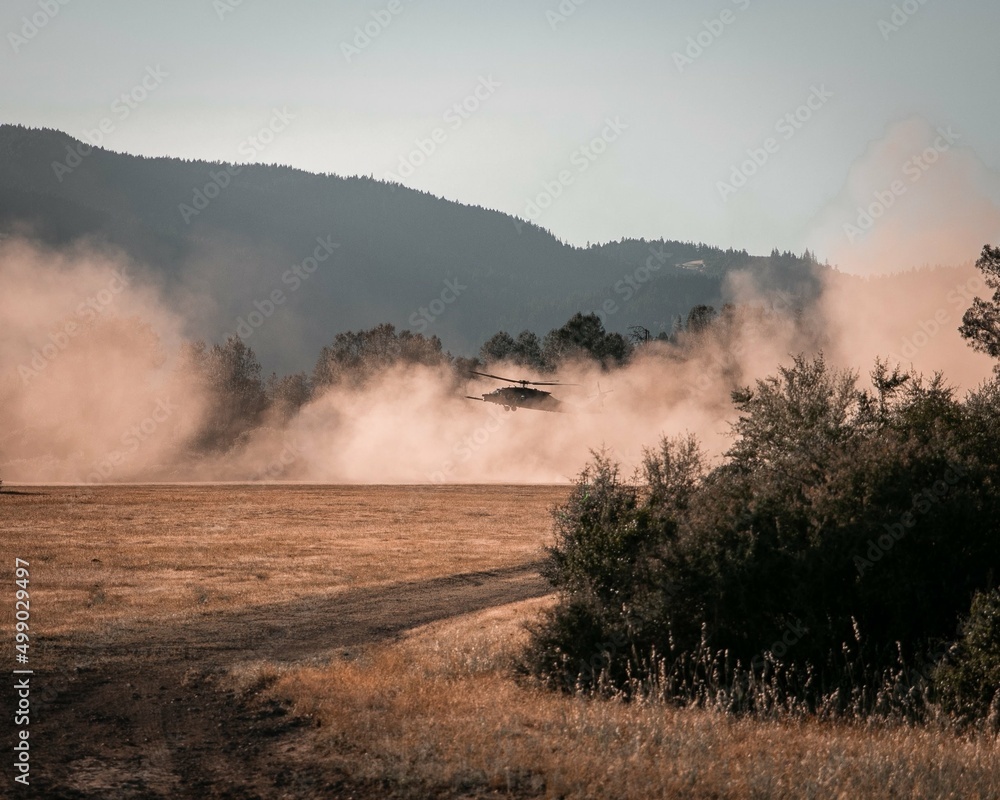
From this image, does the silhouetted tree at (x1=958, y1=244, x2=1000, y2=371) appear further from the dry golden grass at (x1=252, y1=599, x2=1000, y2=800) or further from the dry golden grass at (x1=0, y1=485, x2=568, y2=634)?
the dry golden grass at (x1=252, y1=599, x2=1000, y2=800)

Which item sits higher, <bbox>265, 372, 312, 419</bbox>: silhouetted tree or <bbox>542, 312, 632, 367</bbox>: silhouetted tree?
<bbox>542, 312, 632, 367</bbox>: silhouetted tree

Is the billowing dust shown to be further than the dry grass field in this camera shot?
Yes

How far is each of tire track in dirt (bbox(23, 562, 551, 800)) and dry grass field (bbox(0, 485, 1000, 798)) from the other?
0.14 feet

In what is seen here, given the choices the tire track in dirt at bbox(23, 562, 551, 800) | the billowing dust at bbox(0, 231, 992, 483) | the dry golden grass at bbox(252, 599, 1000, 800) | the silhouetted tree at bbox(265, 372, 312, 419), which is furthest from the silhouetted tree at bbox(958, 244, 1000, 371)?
the silhouetted tree at bbox(265, 372, 312, 419)

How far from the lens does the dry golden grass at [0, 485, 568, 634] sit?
93.6 feet

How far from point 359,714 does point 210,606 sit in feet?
48.5

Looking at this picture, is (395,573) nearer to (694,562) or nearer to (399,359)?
(694,562)

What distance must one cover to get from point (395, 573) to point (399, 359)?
97.5m

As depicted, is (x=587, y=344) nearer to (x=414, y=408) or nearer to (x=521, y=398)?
(x=414, y=408)

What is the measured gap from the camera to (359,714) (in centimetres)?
1381
